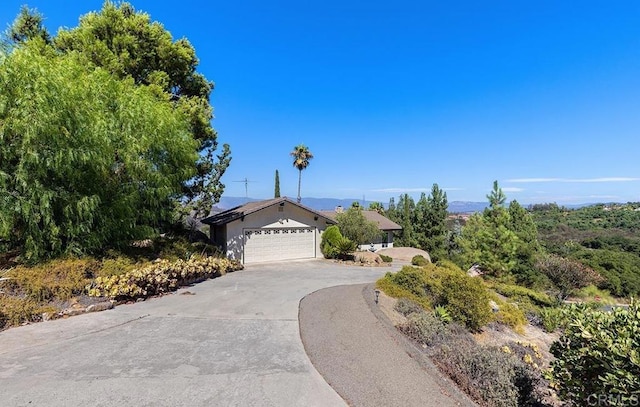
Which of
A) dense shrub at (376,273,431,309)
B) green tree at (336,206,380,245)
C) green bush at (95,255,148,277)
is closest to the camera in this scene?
green bush at (95,255,148,277)

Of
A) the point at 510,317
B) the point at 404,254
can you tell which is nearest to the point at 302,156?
the point at 404,254

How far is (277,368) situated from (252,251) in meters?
12.7

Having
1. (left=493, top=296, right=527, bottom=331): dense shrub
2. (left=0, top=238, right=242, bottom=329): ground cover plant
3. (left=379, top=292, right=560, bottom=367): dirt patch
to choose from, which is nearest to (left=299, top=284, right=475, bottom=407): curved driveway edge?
(left=379, top=292, right=560, bottom=367): dirt patch

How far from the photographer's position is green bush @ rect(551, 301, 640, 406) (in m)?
3.19

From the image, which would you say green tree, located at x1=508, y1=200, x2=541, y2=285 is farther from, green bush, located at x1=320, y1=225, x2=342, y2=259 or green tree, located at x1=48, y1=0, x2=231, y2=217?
green tree, located at x1=48, y1=0, x2=231, y2=217

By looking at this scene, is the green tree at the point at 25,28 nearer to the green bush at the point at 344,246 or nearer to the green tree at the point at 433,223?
the green bush at the point at 344,246

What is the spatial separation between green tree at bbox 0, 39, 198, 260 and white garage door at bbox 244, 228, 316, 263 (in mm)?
6126

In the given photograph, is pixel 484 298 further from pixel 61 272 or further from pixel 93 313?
pixel 61 272

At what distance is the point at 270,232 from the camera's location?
18.2 m

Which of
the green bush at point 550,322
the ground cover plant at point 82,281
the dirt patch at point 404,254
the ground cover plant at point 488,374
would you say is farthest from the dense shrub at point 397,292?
the dirt patch at point 404,254

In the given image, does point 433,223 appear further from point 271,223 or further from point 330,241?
point 271,223

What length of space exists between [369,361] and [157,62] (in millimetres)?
17158

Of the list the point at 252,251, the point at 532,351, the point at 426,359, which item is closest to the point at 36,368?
the point at 426,359

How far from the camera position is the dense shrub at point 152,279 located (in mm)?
8695
